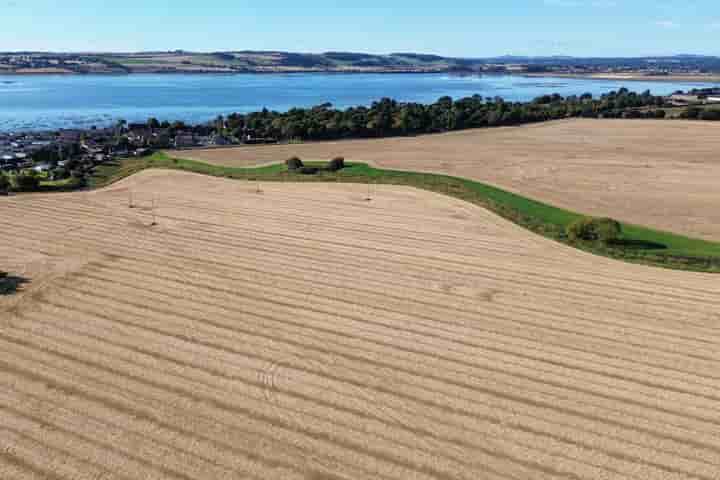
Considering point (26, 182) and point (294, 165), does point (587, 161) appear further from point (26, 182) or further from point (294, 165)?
point (26, 182)

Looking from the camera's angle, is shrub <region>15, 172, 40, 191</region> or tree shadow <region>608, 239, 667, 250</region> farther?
shrub <region>15, 172, 40, 191</region>

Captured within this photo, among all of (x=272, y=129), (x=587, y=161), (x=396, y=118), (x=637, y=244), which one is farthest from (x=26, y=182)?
(x=587, y=161)

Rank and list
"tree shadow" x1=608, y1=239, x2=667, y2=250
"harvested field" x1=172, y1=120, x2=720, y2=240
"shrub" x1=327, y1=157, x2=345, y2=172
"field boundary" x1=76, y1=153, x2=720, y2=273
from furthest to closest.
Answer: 1. "shrub" x1=327, y1=157, x2=345, y2=172
2. "harvested field" x1=172, y1=120, x2=720, y2=240
3. "tree shadow" x1=608, y1=239, x2=667, y2=250
4. "field boundary" x1=76, y1=153, x2=720, y2=273

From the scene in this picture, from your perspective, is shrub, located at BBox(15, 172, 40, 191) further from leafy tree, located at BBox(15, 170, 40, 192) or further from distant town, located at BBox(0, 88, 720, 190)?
distant town, located at BBox(0, 88, 720, 190)

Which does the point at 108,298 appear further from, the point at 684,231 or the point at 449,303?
the point at 684,231

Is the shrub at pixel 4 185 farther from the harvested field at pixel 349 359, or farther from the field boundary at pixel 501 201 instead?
the harvested field at pixel 349 359

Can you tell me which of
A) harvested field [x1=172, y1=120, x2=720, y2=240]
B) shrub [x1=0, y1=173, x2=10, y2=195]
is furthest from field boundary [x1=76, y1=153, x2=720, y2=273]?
shrub [x1=0, y1=173, x2=10, y2=195]
